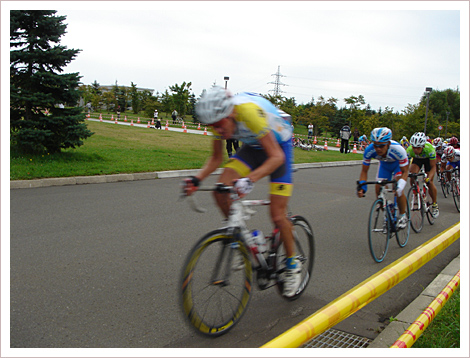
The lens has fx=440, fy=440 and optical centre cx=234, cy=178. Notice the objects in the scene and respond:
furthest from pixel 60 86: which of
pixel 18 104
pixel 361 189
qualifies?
pixel 361 189

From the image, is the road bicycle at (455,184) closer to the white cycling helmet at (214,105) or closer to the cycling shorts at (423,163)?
the cycling shorts at (423,163)

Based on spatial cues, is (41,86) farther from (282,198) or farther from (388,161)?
(282,198)

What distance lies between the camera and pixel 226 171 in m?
4.05

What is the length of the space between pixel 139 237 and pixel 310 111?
49.5 m

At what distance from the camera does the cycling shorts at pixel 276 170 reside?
3.99 metres

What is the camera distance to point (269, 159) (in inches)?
140

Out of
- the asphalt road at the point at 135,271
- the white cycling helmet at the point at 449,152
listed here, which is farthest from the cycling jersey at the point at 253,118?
the white cycling helmet at the point at 449,152

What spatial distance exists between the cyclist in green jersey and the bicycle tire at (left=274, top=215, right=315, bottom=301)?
185 inches

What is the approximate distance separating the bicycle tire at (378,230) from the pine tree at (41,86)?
9.64 m

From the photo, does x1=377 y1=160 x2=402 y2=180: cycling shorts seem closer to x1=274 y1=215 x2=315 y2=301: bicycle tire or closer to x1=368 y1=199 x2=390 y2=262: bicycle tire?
x1=368 y1=199 x2=390 y2=262: bicycle tire

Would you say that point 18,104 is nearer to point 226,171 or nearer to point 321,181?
point 321,181

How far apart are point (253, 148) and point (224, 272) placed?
4.01ft

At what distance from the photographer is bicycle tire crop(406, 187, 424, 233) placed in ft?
26.4

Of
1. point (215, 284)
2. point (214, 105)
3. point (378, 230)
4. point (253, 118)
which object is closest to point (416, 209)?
point (378, 230)
